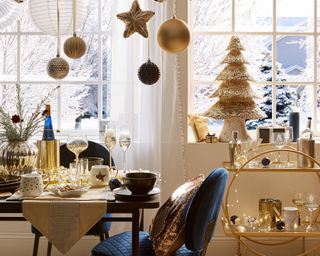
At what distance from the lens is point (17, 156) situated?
108 inches

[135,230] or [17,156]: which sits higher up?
[17,156]

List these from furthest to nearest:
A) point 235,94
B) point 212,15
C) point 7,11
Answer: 1. point 212,15
2. point 235,94
3. point 7,11

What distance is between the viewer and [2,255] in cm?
399

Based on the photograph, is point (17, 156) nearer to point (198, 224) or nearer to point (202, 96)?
point (198, 224)

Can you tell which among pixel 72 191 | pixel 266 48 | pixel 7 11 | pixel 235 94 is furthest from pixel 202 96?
pixel 72 191

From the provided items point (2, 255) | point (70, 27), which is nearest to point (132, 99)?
point (70, 27)

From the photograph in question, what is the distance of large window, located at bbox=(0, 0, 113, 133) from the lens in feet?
13.7

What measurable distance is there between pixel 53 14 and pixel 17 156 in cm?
76

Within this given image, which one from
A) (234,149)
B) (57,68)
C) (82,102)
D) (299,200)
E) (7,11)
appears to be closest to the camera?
(7,11)

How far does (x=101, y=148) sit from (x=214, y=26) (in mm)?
1329

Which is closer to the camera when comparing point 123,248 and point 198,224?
point 198,224

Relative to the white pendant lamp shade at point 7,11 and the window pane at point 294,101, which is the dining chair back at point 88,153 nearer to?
the white pendant lamp shade at point 7,11

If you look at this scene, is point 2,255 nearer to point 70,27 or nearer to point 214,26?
point 70,27

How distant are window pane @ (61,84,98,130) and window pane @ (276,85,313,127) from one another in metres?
1.41
